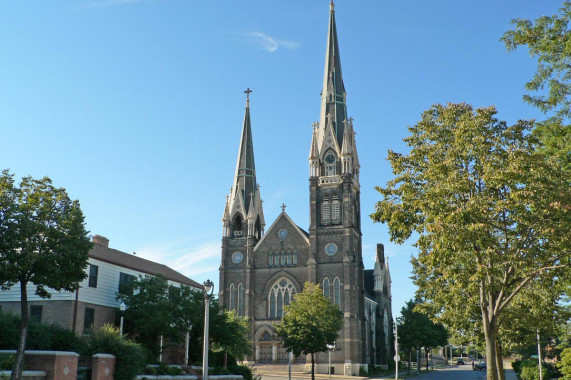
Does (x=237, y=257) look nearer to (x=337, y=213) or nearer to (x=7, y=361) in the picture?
(x=337, y=213)

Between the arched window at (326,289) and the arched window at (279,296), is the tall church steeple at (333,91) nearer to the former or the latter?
the arched window at (326,289)

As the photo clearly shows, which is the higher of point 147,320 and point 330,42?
point 330,42

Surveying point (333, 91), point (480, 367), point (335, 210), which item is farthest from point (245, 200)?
point (480, 367)

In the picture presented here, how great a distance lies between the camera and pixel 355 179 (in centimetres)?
7012

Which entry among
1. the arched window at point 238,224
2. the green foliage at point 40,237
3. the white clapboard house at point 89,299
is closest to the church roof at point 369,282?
the arched window at point 238,224

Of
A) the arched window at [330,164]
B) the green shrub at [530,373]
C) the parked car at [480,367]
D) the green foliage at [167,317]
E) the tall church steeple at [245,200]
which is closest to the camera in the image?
the green foliage at [167,317]

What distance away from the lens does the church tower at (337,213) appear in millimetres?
62875

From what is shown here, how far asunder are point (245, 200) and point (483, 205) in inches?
2122

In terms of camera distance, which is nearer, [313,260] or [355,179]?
[313,260]

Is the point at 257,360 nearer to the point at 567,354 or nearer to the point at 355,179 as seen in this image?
the point at 355,179

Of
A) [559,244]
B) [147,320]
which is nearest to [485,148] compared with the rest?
[559,244]

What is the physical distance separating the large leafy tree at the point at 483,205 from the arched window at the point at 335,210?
137 ft

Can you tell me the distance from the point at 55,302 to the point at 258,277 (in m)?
35.8

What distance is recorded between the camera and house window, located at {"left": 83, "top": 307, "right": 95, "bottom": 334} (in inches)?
1347
